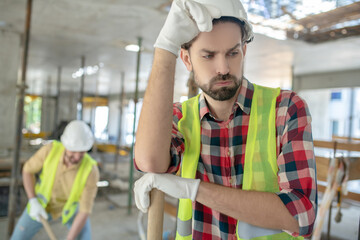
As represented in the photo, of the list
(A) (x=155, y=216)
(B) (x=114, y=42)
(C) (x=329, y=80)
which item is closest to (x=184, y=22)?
(A) (x=155, y=216)

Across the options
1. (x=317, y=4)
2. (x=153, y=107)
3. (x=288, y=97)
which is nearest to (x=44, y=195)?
(x=153, y=107)

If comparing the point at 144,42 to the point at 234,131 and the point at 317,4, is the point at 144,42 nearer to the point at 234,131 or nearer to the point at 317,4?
the point at 317,4

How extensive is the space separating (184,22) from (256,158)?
25.0 inches

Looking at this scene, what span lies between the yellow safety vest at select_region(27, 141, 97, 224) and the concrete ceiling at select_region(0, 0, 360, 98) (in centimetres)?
152

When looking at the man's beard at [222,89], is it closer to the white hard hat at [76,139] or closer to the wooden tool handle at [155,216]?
the wooden tool handle at [155,216]

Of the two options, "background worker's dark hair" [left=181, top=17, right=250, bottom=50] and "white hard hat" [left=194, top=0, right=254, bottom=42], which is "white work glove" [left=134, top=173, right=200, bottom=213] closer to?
"background worker's dark hair" [left=181, top=17, right=250, bottom=50]

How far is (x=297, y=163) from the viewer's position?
3.60 ft

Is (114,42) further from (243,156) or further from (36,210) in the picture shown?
(243,156)

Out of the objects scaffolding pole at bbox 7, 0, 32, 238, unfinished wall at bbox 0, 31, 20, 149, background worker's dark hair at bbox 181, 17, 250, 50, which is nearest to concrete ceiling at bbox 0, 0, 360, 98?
unfinished wall at bbox 0, 31, 20, 149

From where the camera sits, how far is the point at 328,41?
5.73m

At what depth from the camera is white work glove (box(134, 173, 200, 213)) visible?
115 cm

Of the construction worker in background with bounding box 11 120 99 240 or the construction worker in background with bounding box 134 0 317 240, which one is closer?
the construction worker in background with bounding box 134 0 317 240

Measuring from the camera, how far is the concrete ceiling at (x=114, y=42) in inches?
176

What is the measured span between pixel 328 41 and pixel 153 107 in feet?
18.8
